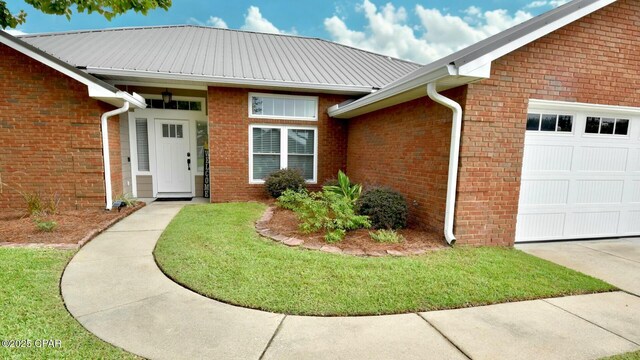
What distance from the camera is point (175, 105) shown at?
8445 millimetres

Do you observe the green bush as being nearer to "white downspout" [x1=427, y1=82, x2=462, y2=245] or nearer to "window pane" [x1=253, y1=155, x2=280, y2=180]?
"white downspout" [x1=427, y1=82, x2=462, y2=245]

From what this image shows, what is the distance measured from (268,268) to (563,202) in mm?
5155

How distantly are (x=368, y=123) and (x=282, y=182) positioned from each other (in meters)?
2.74

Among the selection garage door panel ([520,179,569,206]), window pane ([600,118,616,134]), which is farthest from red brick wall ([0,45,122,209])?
window pane ([600,118,616,134])

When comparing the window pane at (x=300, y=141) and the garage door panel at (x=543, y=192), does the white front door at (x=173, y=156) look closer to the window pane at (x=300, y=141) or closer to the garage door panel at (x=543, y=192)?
the window pane at (x=300, y=141)

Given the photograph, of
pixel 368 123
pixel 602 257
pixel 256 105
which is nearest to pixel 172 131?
pixel 256 105

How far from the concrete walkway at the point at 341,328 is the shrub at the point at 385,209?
7.66 feet

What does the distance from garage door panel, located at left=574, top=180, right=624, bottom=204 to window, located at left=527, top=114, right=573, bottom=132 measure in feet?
3.38

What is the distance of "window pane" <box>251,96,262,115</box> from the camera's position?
310 inches

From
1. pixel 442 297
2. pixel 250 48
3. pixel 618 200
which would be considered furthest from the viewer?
pixel 250 48

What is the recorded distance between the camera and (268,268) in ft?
11.6

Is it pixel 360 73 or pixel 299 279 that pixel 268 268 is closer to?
pixel 299 279

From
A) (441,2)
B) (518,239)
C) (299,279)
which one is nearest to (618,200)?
(518,239)

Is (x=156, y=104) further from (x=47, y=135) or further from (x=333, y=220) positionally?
(x=333, y=220)
